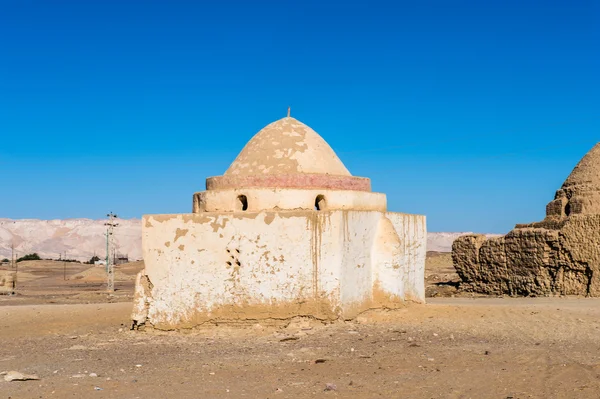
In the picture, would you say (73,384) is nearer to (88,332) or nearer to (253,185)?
(88,332)

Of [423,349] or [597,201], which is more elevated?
[597,201]

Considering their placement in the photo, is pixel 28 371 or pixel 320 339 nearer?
pixel 28 371

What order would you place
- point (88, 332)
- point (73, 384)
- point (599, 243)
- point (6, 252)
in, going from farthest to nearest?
point (6, 252)
point (599, 243)
point (88, 332)
point (73, 384)

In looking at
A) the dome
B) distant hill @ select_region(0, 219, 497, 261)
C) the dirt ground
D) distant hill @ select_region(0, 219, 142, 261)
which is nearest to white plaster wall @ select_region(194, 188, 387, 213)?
the dome

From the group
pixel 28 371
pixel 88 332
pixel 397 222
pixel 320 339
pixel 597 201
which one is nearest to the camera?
pixel 28 371

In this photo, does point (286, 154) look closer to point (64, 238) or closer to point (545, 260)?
point (545, 260)

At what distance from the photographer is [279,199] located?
9.80 meters

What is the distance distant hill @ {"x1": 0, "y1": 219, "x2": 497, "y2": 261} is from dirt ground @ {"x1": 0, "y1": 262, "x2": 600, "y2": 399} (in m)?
75.0

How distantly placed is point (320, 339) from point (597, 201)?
980cm

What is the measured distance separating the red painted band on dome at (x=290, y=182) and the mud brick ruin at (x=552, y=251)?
5.71 metres

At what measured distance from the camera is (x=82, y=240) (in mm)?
93188

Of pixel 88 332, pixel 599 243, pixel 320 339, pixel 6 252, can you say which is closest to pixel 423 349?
pixel 320 339

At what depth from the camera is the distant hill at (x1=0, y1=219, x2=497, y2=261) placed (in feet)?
284

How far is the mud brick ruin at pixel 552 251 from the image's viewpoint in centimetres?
1384
